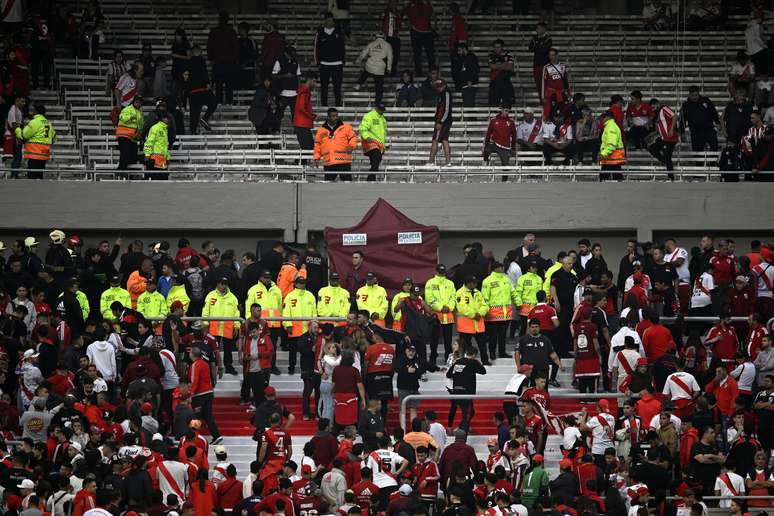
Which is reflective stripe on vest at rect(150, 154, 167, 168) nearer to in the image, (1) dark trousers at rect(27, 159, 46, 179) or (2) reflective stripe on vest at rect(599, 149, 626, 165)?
(1) dark trousers at rect(27, 159, 46, 179)

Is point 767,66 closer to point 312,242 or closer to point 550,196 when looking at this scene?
point 550,196

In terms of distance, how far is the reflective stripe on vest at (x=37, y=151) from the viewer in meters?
28.7

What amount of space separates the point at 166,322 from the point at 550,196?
8202 millimetres

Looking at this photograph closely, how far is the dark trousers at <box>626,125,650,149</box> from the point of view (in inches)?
1179

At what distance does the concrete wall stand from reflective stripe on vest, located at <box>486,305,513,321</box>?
4.04 m

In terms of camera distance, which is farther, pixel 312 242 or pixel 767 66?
pixel 767 66

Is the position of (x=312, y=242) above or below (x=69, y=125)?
below

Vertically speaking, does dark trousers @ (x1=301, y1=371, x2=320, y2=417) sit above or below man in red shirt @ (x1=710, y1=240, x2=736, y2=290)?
below

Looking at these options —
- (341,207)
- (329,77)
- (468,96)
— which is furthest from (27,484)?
(468,96)

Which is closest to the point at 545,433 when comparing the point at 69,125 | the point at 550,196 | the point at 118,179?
the point at 550,196

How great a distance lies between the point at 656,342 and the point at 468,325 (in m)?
2.83

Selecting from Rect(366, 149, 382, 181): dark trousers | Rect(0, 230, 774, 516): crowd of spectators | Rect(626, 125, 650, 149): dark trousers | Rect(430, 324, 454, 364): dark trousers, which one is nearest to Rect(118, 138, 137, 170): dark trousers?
Rect(0, 230, 774, 516): crowd of spectators

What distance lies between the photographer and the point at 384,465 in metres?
20.2

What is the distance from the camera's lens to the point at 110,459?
65.3 ft
